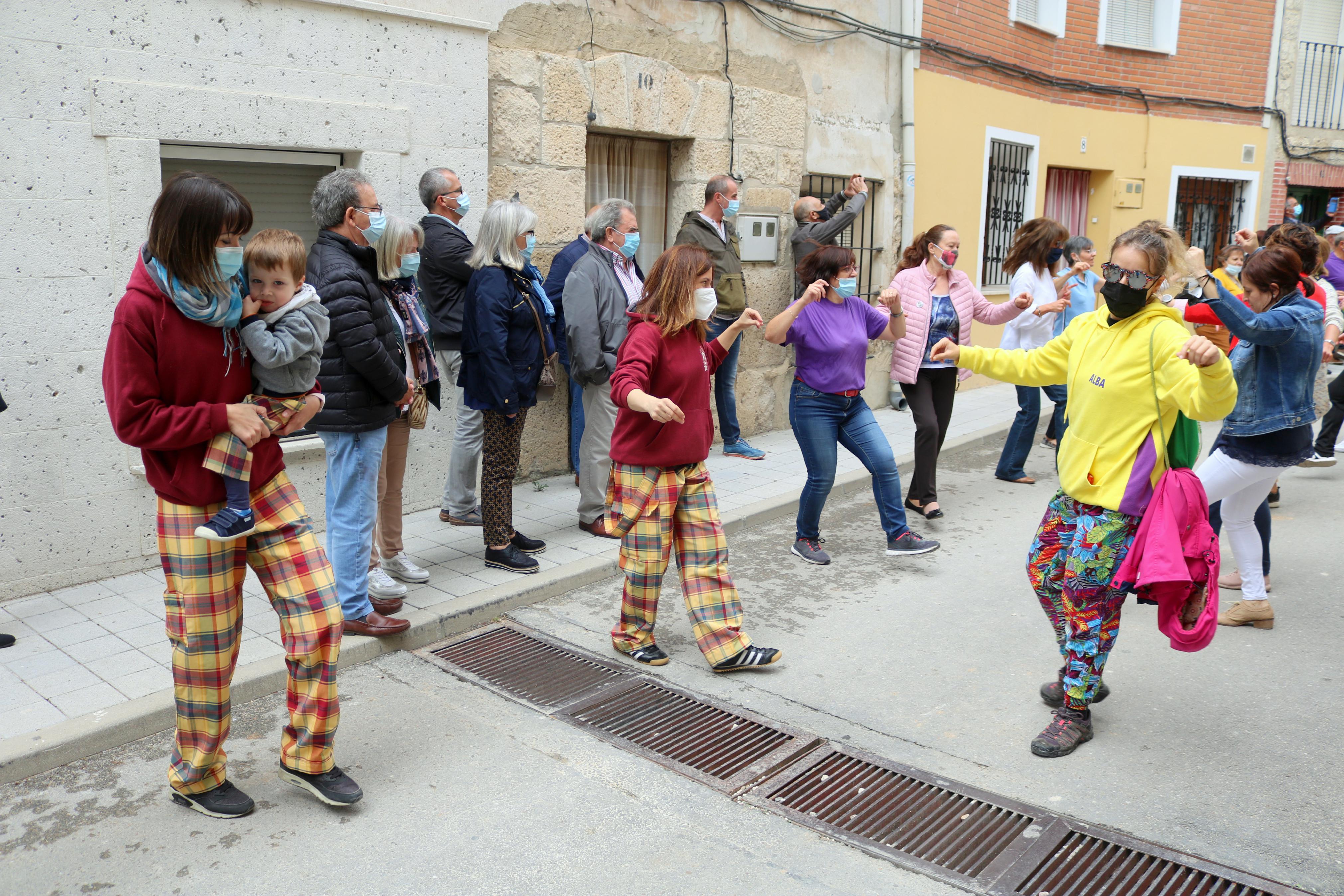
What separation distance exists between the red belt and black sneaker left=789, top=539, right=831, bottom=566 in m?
0.86

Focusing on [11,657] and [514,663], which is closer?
[11,657]

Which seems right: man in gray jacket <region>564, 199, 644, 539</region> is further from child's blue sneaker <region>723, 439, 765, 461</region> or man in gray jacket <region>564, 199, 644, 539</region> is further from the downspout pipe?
the downspout pipe

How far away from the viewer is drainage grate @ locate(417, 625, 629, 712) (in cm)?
439

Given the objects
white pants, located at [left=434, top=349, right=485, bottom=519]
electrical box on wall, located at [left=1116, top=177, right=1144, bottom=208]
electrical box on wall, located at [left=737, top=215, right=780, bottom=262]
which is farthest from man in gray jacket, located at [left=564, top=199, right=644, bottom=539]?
electrical box on wall, located at [left=1116, top=177, right=1144, bottom=208]

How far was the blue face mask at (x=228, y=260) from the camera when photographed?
3025 mm

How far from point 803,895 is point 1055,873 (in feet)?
2.48

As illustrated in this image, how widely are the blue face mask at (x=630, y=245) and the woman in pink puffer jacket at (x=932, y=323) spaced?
1.67m

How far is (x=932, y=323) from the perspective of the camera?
6629 mm

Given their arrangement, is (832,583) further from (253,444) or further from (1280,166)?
(1280,166)

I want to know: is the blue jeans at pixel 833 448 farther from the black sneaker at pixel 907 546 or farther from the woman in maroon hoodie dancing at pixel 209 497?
the woman in maroon hoodie dancing at pixel 209 497

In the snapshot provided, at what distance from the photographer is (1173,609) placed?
350 centimetres

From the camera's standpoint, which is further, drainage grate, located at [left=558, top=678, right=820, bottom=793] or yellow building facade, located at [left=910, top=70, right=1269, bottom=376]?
yellow building facade, located at [left=910, top=70, right=1269, bottom=376]

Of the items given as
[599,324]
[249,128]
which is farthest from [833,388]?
[249,128]

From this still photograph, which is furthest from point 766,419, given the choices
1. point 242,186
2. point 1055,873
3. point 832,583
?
point 1055,873
